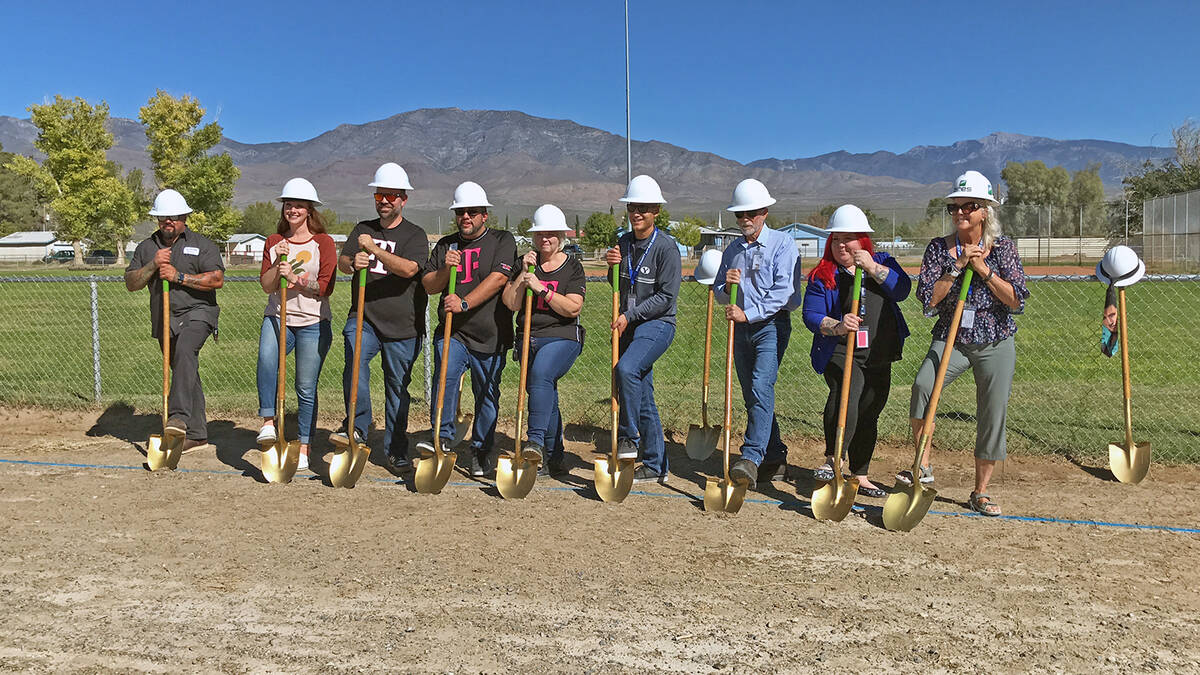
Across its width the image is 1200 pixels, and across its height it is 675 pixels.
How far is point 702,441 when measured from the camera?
24.7 feet

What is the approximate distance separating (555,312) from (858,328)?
6.37ft

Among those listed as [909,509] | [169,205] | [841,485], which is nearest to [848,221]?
[841,485]

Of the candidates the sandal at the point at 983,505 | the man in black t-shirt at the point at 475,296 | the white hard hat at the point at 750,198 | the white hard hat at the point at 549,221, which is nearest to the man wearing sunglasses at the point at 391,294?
the man in black t-shirt at the point at 475,296

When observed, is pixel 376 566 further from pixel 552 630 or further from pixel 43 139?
pixel 43 139

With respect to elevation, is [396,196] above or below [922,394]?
above

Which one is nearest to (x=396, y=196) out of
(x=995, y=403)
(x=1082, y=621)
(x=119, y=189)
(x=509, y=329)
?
(x=509, y=329)

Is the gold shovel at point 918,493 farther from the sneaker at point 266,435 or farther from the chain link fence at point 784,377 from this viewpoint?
the sneaker at point 266,435

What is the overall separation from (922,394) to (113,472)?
5.62m

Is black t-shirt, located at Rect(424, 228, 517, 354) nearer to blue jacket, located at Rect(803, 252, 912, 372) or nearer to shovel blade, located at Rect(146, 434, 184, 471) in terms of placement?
blue jacket, located at Rect(803, 252, 912, 372)

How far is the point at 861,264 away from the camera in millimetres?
5902

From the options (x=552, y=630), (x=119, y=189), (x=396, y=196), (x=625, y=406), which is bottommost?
(x=552, y=630)

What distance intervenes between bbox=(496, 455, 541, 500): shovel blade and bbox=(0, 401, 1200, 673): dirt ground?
0.31 feet

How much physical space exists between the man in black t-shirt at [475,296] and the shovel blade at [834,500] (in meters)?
2.23

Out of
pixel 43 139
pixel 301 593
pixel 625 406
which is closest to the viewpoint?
pixel 301 593
